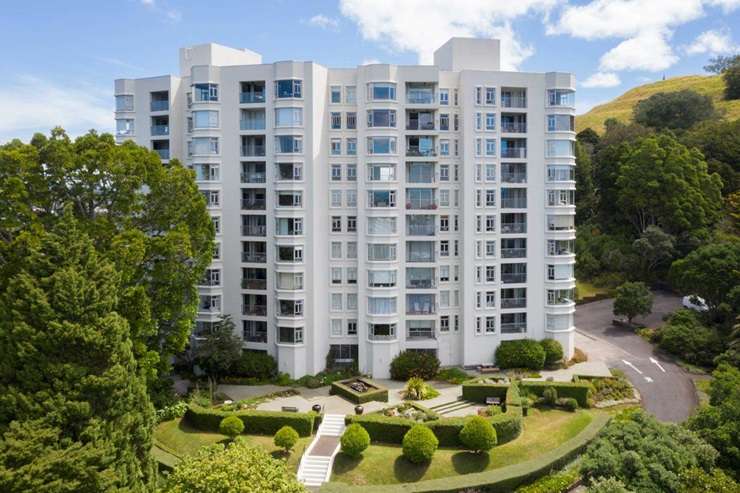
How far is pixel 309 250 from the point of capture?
146 ft

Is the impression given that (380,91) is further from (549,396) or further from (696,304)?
(696,304)

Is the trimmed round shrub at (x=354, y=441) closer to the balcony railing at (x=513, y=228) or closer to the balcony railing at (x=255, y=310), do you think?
the balcony railing at (x=255, y=310)

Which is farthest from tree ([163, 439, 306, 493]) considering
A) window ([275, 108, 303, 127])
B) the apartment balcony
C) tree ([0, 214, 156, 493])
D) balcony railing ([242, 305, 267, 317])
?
the apartment balcony

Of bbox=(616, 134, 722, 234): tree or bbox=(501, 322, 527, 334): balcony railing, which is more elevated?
bbox=(616, 134, 722, 234): tree

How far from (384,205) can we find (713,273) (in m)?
29.5

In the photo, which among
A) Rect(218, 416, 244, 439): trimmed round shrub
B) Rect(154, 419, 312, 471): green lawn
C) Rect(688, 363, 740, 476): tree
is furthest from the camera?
Rect(218, 416, 244, 439): trimmed round shrub

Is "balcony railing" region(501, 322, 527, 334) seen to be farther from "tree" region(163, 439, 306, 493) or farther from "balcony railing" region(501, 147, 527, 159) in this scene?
"tree" region(163, 439, 306, 493)

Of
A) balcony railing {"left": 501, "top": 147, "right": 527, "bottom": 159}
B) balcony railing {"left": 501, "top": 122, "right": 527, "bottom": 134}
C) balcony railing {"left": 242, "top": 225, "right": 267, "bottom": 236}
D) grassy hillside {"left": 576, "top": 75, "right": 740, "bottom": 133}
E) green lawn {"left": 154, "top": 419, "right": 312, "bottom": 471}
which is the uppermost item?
grassy hillside {"left": 576, "top": 75, "right": 740, "bottom": 133}

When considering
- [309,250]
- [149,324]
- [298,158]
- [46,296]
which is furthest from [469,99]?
[46,296]

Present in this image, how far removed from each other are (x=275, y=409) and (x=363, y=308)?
35.7ft

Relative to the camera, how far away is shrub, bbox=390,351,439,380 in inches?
1726

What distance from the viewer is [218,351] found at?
4194cm

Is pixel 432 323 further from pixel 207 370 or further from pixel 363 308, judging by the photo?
pixel 207 370

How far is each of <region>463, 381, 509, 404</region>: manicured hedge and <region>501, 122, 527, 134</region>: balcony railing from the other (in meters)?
20.0
